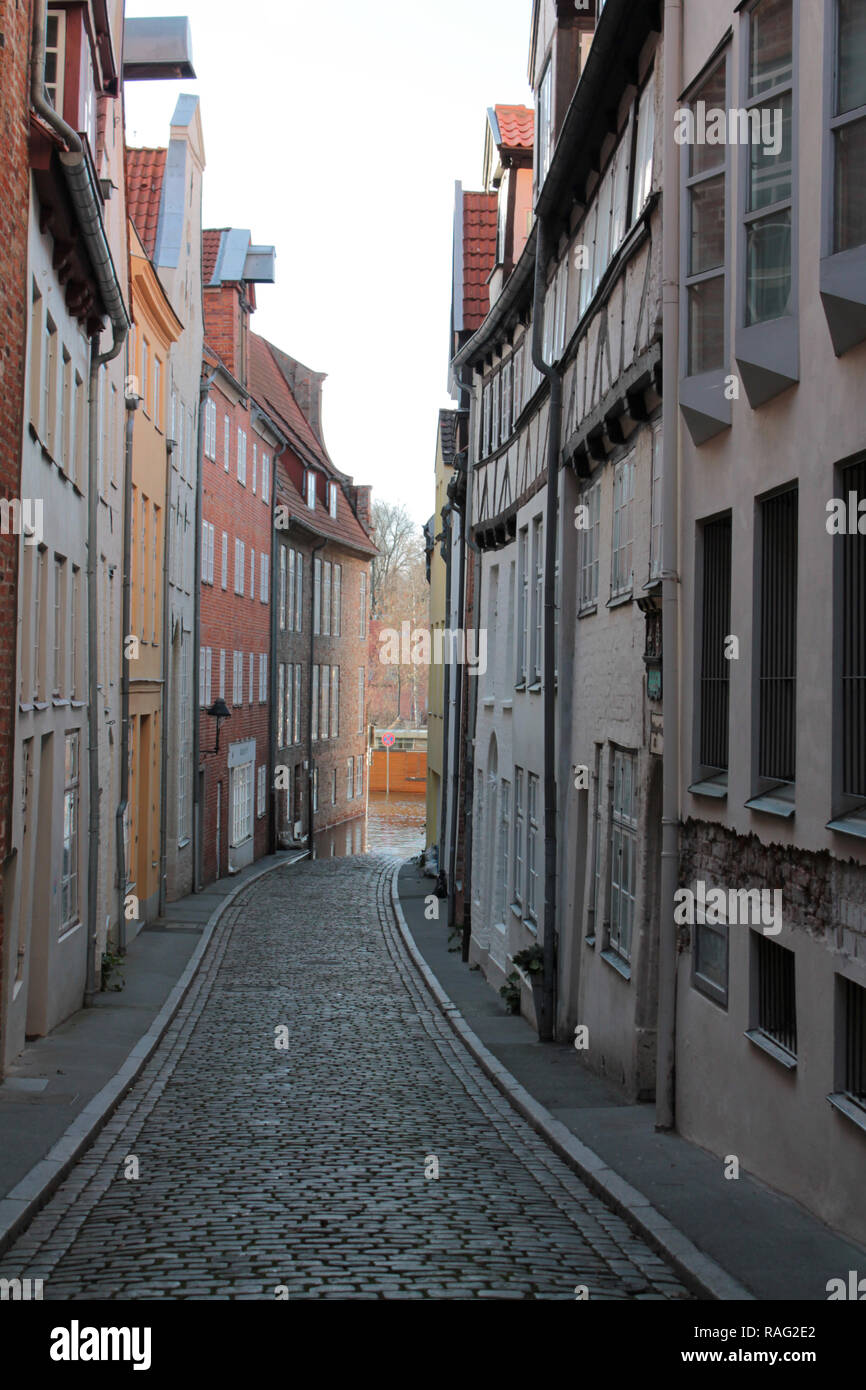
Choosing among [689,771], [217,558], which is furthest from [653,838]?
[217,558]

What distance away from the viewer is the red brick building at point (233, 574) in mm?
31516

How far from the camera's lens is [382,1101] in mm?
12133

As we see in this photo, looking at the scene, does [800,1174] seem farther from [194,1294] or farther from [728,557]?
[728,557]

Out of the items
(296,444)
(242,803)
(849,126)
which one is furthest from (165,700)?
(849,126)

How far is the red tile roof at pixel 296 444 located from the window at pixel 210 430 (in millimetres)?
7941

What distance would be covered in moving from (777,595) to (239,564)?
27.6 metres

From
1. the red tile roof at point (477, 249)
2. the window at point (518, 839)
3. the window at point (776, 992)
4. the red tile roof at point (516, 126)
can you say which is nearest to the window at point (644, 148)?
the window at point (776, 992)

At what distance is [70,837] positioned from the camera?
16000 mm

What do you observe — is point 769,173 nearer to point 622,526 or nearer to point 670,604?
point 670,604

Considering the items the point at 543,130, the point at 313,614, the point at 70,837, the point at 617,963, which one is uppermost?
Answer: the point at 543,130

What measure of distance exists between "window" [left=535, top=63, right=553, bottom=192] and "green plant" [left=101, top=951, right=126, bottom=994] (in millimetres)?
10234

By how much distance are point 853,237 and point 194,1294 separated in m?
5.48

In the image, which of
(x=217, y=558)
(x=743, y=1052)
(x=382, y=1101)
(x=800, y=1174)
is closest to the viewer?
(x=800, y=1174)

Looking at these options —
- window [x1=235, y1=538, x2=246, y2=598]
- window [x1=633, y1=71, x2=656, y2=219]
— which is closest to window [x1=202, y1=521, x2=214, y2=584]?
window [x1=235, y1=538, x2=246, y2=598]
